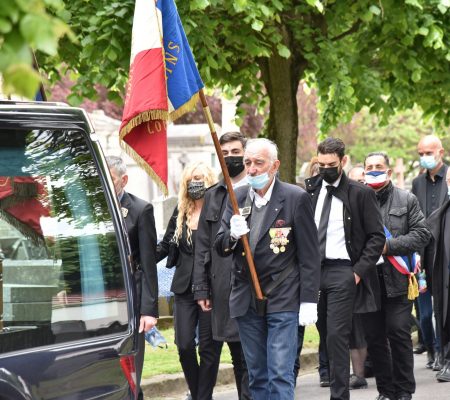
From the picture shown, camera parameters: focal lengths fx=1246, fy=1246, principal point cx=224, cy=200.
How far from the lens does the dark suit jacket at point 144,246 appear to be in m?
7.17

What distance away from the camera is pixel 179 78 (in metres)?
7.66

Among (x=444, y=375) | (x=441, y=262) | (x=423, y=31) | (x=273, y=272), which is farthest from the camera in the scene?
(x=423, y=31)

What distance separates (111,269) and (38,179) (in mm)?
522

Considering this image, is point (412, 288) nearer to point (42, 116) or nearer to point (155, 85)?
point (155, 85)

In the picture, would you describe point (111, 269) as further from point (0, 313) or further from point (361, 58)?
point (361, 58)

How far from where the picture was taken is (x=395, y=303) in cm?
955

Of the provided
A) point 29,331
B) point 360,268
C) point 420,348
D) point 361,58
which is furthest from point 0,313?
point 361,58

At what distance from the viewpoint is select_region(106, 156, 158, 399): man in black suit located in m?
7.16

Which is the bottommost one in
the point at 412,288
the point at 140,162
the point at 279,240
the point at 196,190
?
the point at 412,288

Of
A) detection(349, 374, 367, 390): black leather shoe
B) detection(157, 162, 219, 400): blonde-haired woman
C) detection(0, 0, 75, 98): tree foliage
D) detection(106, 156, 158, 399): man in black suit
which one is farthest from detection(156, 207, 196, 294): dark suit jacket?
detection(0, 0, 75, 98): tree foliage

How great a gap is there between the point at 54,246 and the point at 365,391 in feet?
18.7

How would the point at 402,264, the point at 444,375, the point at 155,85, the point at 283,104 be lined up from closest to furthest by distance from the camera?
1. the point at 155,85
2. the point at 402,264
3. the point at 444,375
4. the point at 283,104

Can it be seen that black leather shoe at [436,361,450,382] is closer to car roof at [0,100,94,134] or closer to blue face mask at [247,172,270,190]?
blue face mask at [247,172,270,190]

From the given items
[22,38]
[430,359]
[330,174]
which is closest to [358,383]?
[430,359]
